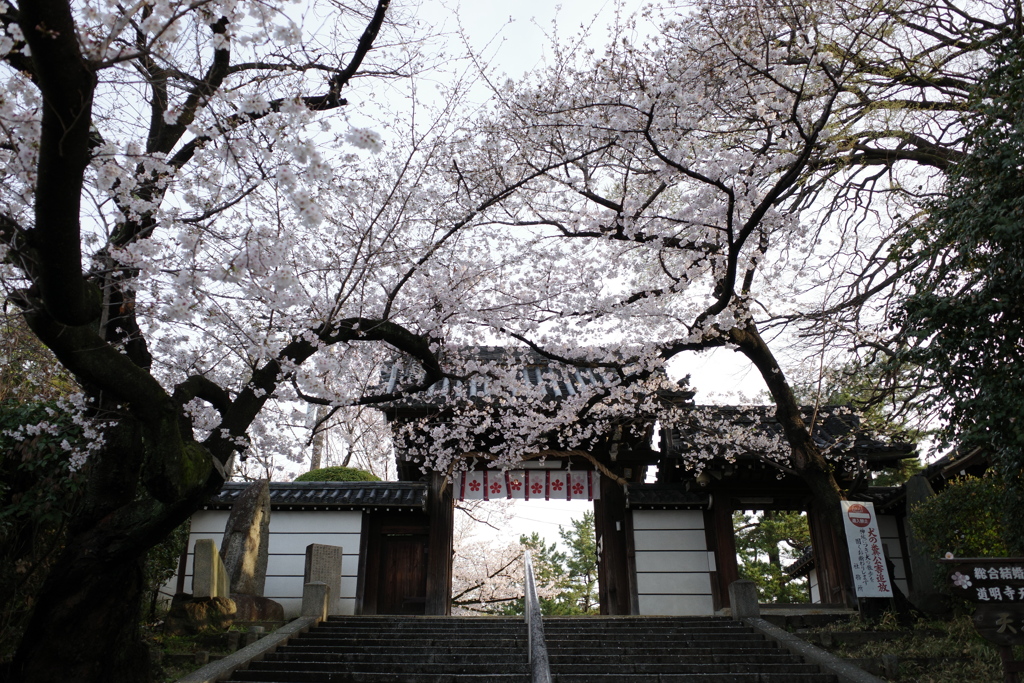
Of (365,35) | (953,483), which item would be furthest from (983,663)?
(365,35)

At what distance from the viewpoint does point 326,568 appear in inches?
412

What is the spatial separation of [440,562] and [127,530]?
7.16m

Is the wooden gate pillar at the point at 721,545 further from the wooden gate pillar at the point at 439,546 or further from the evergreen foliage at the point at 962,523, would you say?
the wooden gate pillar at the point at 439,546

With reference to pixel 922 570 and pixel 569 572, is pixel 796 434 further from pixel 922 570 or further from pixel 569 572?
pixel 569 572

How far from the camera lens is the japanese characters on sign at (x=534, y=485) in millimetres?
12656

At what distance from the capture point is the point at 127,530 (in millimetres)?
5305

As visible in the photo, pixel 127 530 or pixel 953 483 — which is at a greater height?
pixel 953 483

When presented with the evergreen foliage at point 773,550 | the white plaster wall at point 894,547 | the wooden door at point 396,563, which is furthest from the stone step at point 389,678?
the evergreen foliage at point 773,550

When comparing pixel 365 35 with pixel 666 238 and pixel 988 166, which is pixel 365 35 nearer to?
pixel 666 238

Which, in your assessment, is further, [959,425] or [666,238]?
[666,238]

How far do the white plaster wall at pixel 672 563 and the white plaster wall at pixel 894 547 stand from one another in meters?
3.14

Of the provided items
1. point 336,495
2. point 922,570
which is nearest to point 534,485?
point 336,495

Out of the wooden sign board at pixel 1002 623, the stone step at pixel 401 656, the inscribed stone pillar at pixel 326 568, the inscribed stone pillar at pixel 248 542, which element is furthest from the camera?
the inscribed stone pillar at pixel 326 568

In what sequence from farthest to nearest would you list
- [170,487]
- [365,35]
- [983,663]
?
[983,663], [365,35], [170,487]
